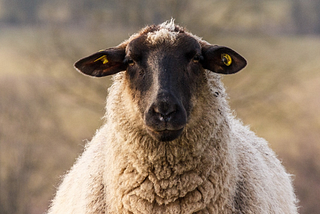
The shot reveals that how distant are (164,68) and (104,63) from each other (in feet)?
2.68

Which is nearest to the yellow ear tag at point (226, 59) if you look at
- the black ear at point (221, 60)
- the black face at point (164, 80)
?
the black ear at point (221, 60)

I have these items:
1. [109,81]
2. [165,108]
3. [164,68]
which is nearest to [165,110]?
[165,108]

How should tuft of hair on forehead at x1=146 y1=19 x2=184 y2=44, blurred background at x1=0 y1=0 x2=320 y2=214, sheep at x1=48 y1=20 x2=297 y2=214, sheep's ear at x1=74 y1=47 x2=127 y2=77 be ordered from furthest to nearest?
blurred background at x1=0 y1=0 x2=320 y2=214
sheep's ear at x1=74 y1=47 x2=127 y2=77
tuft of hair on forehead at x1=146 y1=19 x2=184 y2=44
sheep at x1=48 y1=20 x2=297 y2=214

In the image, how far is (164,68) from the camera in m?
3.88

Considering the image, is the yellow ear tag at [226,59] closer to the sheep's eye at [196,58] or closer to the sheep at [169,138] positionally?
the sheep at [169,138]

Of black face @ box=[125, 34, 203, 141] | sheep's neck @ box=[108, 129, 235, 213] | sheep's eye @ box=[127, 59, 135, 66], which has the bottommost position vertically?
sheep's neck @ box=[108, 129, 235, 213]

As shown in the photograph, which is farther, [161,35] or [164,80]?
[161,35]

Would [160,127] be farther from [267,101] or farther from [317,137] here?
[317,137]

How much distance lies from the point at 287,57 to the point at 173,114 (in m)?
13.1

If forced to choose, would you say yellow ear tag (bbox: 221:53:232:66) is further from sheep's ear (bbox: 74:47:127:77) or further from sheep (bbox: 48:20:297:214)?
sheep's ear (bbox: 74:47:127:77)

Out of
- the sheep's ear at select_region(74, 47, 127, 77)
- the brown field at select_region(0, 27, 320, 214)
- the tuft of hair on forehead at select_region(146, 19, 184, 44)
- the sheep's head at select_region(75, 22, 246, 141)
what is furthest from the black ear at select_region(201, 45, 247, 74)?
the brown field at select_region(0, 27, 320, 214)

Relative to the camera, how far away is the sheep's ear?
428 centimetres

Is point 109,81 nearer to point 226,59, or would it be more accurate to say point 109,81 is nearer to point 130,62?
point 130,62

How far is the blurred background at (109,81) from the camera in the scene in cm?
1485
